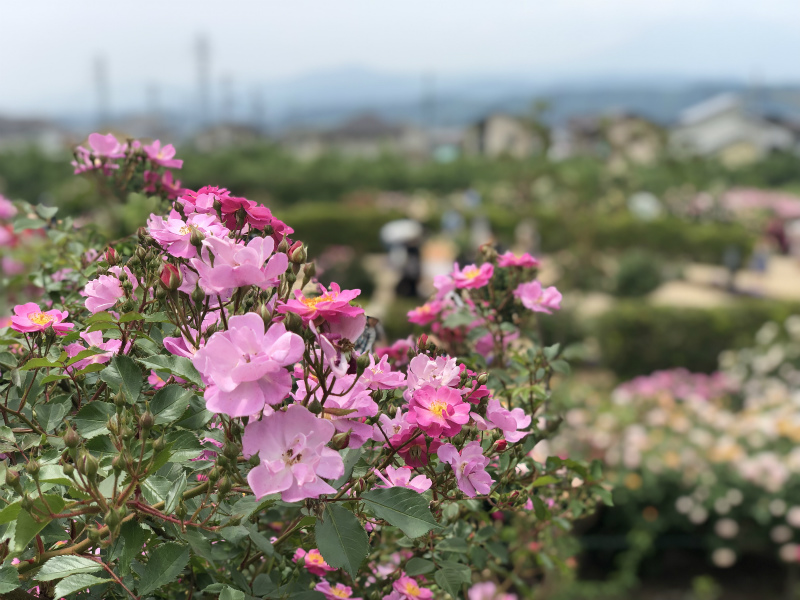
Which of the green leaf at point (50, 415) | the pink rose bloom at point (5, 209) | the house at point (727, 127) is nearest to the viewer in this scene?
the green leaf at point (50, 415)

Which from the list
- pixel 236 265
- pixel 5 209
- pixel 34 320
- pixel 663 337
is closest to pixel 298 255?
pixel 236 265

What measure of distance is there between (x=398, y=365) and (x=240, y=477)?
0.60m

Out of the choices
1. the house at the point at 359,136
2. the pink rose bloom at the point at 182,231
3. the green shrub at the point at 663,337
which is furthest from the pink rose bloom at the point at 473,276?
the house at the point at 359,136

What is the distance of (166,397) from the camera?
0.84m

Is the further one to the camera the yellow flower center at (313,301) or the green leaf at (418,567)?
the green leaf at (418,567)

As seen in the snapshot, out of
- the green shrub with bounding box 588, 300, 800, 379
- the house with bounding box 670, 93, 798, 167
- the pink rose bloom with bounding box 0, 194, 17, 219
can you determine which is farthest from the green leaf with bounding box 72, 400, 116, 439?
the house with bounding box 670, 93, 798, 167

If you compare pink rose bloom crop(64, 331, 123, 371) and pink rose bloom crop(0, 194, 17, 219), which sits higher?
pink rose bloom crop(64, 331, 123, 371)

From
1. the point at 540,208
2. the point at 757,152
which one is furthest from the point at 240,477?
the point at 757,152

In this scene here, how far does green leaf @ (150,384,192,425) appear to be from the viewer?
834 mm

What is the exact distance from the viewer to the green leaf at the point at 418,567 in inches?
41.3

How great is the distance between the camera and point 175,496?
804mm

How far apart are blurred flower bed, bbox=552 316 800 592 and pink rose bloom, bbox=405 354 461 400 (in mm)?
3384

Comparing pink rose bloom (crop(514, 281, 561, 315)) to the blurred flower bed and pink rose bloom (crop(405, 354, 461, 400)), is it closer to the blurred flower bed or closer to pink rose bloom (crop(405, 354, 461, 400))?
pink rose bloom (crop(405, 354, 461, 400))

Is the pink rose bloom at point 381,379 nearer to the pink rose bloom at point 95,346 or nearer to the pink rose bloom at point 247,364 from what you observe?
the pink rose bloom at point 247,364
